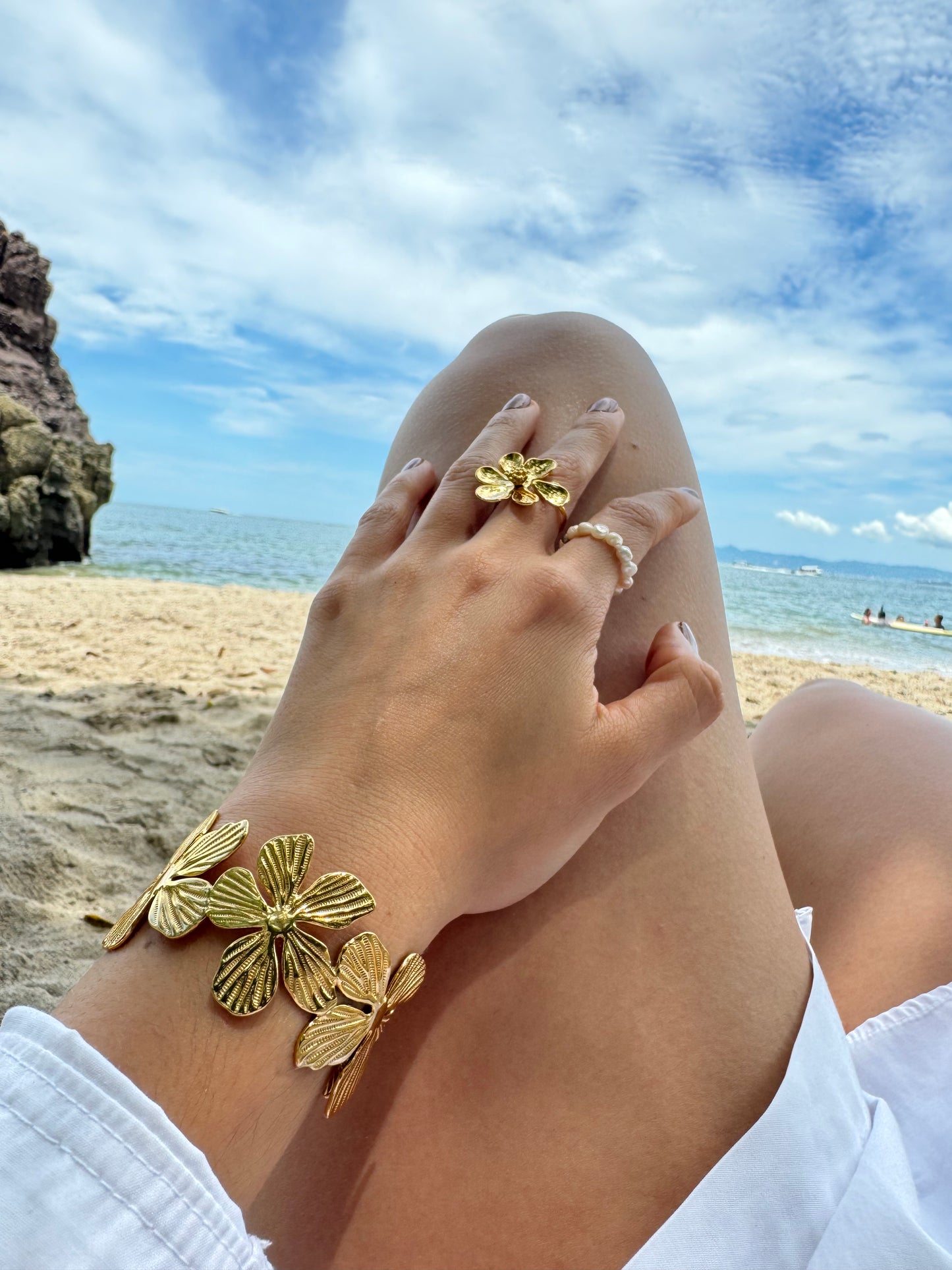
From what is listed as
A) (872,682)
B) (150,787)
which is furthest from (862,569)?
(150,787)

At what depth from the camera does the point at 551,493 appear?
89cm

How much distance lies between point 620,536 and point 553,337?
38cm

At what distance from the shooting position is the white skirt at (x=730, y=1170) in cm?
49

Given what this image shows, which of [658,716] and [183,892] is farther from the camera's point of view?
[658,716]

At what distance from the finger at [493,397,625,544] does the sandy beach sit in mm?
Result: 1283

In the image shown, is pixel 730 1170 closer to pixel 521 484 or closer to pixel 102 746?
pixel 521 484

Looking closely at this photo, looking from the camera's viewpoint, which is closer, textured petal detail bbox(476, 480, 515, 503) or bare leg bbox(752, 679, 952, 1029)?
textured petal detail bbox(476, 480, 515, 503)

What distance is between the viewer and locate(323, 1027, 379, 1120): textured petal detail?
2.15ft

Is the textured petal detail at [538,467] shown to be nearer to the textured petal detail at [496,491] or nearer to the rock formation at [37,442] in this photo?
the textured petal detail at [496,491]

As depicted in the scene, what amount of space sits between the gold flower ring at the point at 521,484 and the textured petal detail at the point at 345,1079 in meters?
0.55

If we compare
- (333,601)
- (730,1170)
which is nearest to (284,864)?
(333,601)

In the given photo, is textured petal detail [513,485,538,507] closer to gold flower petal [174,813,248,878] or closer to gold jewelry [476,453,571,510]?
gold jewelry [476,453,571,510]

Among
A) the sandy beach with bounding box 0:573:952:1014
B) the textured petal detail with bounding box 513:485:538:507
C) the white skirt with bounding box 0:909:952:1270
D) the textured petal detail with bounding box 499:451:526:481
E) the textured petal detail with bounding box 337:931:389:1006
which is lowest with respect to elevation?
the sandy beach with bounding box 0:573:952:1014

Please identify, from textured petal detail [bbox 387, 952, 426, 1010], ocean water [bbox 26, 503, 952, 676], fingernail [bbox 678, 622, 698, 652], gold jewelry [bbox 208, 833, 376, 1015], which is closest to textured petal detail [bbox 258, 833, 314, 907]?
gold jewelry [bbox 208, 833, 376, 1015]
